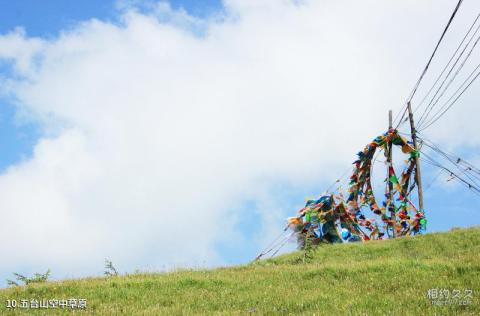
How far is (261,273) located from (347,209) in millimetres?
19575

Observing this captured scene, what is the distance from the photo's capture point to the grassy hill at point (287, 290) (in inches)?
416

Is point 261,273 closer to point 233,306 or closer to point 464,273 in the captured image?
point 233,306

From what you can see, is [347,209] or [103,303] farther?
[347,209]

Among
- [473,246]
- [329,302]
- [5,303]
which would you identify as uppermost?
[473,246]

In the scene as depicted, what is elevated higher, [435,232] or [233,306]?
[435,232]

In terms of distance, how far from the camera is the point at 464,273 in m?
13.3

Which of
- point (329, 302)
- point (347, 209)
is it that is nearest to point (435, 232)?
point (347, 209)

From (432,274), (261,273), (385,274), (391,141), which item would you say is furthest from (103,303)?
(391,141)

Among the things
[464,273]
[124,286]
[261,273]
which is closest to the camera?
[464,273]

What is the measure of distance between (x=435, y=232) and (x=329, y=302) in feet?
63.9

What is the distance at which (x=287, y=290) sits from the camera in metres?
12.7

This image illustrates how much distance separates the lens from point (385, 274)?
14.1 meters

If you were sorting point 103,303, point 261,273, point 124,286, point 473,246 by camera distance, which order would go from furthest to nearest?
point 473,246, point 261,273, point 124,286, point 103,303

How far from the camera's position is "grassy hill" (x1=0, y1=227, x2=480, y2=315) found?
10.6 metres
